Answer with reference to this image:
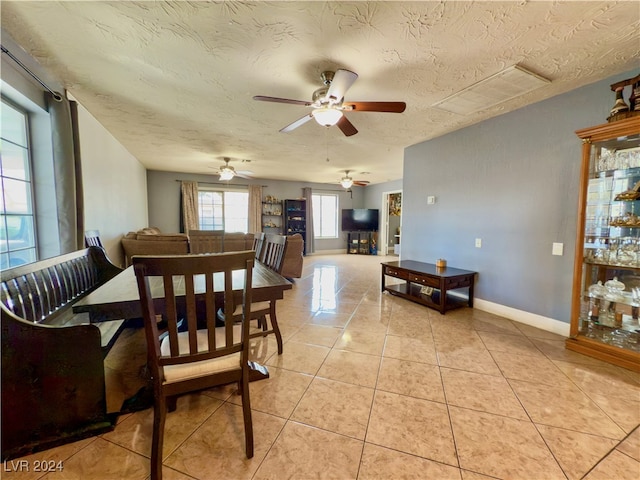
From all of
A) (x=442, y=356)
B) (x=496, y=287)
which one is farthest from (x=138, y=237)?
(x=496, y=287)

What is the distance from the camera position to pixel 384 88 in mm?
2424

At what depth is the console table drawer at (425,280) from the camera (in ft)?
10.3

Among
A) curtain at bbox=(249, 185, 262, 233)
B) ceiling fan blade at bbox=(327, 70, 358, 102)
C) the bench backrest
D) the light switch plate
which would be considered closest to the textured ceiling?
ceiling fan blade at bbox=(327, 70, 358, 102)

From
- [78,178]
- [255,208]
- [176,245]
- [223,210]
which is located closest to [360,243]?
[255,208]

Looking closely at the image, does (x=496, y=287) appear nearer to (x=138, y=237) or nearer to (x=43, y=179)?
(x=43, y=179)

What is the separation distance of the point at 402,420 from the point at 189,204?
6.88 metres

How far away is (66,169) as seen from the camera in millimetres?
2336

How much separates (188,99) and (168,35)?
0.99 metres

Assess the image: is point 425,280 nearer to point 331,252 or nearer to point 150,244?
point 150,244

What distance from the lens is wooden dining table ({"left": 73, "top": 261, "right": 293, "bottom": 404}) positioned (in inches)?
53.0

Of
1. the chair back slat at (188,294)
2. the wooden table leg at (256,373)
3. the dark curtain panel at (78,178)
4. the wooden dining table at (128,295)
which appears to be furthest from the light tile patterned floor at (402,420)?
the dark curtain panel at (78,178)

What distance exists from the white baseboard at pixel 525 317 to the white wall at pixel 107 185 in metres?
4.76

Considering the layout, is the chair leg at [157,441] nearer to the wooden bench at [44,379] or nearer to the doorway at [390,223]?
Result: the wooden bench at [44,379]

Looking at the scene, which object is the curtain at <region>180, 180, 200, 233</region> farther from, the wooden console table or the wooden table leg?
the wooden table leg
